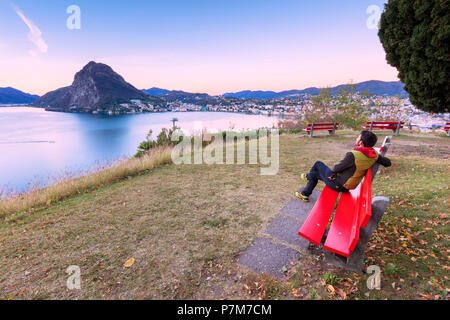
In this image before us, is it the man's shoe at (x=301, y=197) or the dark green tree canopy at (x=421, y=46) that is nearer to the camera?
the man's shoe at (x=301, y=197)

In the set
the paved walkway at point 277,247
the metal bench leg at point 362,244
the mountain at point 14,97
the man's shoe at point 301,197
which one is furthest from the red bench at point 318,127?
the mountain at point 14,97

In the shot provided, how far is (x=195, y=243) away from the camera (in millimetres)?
3092

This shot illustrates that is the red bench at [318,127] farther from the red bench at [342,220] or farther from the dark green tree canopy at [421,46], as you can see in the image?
the red bench at [342,220]

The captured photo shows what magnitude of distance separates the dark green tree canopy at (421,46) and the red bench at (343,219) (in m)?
5.34

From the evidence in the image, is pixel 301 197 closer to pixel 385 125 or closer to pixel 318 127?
pixel 318 127

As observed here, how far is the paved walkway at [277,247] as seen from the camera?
2.56m

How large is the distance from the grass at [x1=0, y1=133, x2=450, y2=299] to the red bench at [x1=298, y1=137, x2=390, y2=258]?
42 cm

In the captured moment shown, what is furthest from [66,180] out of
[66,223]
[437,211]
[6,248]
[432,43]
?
[432,43]

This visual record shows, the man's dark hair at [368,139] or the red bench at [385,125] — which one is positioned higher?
the red bench at [385,125]

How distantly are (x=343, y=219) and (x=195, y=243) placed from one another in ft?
7.18

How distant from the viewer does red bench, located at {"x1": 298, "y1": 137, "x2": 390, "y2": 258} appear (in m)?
2.05

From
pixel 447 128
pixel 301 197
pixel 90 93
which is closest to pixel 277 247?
pixel 301 197

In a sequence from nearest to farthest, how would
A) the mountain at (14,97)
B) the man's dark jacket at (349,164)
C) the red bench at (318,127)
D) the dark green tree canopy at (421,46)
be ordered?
the man's dark jacket at (349,164), the dark green tree canopy at (421,46), the red bench at (318,127), the mountain at (14,97)

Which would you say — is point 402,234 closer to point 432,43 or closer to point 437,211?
point 437,211
